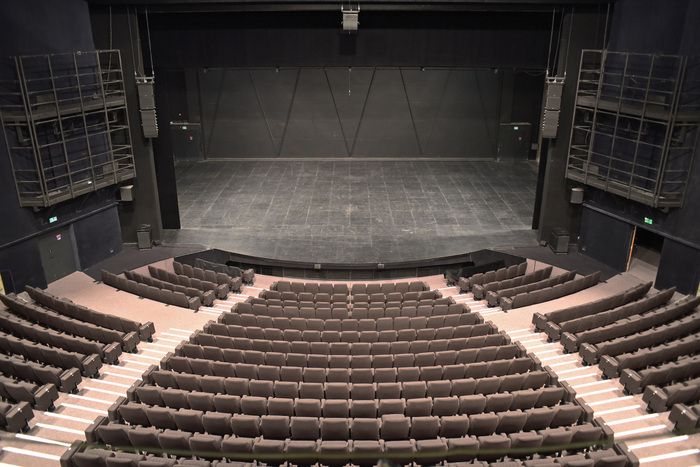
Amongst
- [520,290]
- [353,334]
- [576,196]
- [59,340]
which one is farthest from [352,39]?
[59,340]

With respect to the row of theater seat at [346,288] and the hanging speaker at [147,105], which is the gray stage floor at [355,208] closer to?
the row of theater seat at [346,288]

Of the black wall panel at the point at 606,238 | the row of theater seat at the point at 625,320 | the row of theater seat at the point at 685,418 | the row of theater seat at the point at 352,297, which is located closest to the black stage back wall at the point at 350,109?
the black wall panel at the point at 606,238

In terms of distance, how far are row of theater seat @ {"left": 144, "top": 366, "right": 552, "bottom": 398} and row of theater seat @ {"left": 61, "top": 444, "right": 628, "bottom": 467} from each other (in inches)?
50.5

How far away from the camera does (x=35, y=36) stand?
44.7 feet

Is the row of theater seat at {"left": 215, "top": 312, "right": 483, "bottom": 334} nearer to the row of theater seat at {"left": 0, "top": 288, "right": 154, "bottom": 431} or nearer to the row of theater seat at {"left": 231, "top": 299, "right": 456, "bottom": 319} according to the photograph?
the row of theater seat at {"left": 231, "top": 299, "right": 456, "bottom": 319}

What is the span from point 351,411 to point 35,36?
1198 centimetres

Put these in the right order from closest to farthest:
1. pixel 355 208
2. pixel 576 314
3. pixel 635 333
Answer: pixel 635 333, pixel 576 314, pixel 355 208

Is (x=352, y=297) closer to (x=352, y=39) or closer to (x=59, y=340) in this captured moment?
(x=59, y=340)

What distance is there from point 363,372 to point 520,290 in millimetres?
5877

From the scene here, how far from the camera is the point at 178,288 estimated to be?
13758 millimetres

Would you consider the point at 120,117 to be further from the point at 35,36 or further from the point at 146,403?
the point at 146,403

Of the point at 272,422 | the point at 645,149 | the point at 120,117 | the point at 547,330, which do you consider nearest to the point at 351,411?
the point at 272,422

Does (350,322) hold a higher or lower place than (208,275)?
higher

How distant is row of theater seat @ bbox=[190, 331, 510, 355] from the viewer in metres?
10.3
